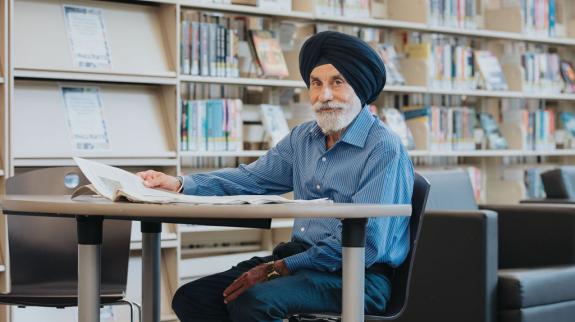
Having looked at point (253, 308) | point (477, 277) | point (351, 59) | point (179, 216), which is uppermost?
point (351, 59)

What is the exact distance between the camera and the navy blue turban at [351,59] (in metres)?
2.53

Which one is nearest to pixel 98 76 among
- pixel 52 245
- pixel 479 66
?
pixel 52 245

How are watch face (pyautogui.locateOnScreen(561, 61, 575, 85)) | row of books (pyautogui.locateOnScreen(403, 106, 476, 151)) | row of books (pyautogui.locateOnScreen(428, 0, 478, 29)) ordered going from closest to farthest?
row of books (pyautogui.locateOnScreen(403, 106, 476, 151))
row of books (pyautogui.locateOnScreen(428, 0, 478, 29))
watch face (pyautogui.locateOnScreen(561, 61, 575, 85))

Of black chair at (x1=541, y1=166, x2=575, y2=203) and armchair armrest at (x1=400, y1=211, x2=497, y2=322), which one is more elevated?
black chair at (x1=541, y1=166, x2=575, y2=203)

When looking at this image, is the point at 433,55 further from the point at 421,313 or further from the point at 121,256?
the point at 121,256

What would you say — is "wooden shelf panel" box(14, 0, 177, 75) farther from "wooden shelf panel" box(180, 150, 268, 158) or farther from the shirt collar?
the shirt collar

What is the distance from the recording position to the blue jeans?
2.23m

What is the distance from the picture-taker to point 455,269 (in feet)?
11.8

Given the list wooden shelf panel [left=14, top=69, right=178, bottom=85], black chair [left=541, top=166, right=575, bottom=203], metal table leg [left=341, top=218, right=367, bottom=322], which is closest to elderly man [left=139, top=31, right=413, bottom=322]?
metal table leg [left=341, top=218, right=367, bottom=322]

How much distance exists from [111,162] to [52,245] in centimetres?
148

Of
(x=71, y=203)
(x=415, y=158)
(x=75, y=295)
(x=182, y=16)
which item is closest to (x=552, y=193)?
(x=415, y=158)

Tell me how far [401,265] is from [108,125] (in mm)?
2289

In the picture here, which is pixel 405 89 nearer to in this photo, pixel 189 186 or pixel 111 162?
pixel 111 162

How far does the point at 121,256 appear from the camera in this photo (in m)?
2.87
